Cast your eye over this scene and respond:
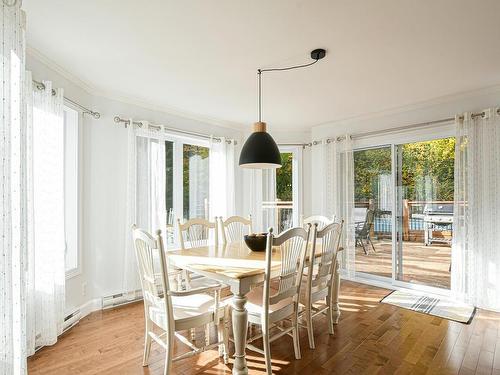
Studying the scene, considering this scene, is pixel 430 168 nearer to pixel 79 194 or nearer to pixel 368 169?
pixel 368 169

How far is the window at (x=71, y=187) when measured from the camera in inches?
125

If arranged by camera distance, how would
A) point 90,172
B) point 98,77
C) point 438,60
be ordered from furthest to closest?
1. point 90,172
2. point 98,77
3. point 438,60

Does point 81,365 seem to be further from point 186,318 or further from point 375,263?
point 375,263

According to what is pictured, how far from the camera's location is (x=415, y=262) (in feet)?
13.7

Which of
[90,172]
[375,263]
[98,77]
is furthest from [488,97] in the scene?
[90,172]

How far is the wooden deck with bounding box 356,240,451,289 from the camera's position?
395cm

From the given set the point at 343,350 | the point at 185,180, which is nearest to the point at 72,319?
the point at 185,180

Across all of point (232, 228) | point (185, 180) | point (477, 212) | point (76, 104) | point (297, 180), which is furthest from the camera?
point (297, 180)

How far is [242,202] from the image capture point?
17.2ft

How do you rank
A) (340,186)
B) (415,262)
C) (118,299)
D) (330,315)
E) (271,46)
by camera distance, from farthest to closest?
1. (340,186)
2. (415,262)
3. (118,299)
4. (330,315)
5. (271,46)

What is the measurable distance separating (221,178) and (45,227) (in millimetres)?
2619

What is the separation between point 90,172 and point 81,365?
199cm

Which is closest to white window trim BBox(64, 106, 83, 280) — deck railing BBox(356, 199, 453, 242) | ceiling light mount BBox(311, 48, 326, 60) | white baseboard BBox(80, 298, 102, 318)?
white baseboard BBox(80, 298, 102, 318)

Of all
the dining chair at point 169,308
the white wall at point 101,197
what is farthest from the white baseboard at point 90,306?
the dining chair at point 169,308
